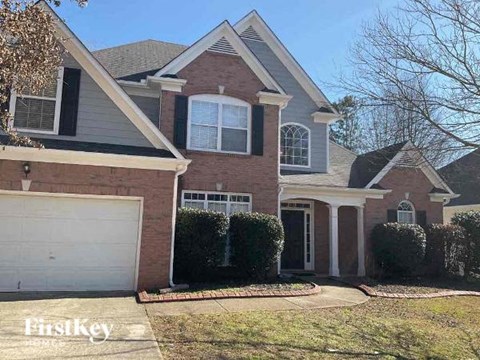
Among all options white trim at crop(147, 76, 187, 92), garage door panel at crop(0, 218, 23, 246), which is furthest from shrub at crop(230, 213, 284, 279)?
garage door panel at crop(0, 218, 23, 246)

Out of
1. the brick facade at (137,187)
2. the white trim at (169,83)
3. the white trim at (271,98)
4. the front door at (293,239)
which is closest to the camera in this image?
the brick facade at (137,187)

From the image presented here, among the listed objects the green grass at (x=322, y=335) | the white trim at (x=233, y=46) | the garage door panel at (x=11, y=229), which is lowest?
the green grass at (x=322, y=335)

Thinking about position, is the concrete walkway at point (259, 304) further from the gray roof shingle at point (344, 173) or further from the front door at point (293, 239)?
the gray roof shingle at point (344, 173)

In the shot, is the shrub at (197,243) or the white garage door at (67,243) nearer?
the white garage door at (67,243)

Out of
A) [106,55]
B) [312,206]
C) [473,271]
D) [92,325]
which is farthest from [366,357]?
[106,55]

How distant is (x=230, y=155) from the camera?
13703 millimetres

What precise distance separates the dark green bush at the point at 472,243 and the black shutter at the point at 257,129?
336 inches

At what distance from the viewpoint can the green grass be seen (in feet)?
21.0

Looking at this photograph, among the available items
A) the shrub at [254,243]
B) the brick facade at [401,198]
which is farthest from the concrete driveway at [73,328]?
the brick facade at [401,198]

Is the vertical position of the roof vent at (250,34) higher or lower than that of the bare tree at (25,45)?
higher

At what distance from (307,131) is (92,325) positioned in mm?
11650

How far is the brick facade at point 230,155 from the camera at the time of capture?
43.9 feet

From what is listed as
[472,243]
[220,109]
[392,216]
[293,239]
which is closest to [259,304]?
[220,109]

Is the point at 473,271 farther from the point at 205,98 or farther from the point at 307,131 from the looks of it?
the point at 205,98
